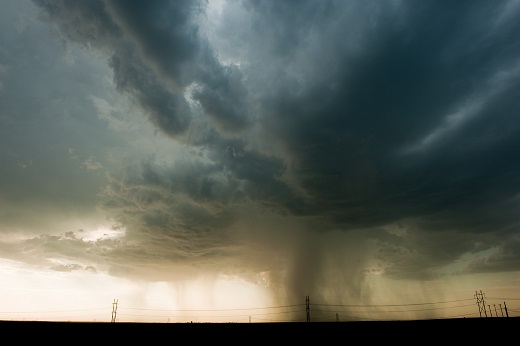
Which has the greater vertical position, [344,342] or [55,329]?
[55,329]

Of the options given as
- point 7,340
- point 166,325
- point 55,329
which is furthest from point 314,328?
point 7,340

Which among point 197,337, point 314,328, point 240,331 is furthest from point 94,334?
point 314,328

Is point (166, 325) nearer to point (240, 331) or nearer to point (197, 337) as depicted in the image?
point (197, 337)

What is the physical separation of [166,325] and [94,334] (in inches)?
206

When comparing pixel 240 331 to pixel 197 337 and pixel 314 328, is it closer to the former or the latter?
pixel 197 337

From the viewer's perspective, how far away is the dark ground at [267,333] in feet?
73.7

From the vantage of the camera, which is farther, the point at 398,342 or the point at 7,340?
the point at 398,342

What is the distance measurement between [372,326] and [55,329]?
24756 mm

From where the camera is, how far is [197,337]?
23984 mm

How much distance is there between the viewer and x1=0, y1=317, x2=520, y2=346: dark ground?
2247cm

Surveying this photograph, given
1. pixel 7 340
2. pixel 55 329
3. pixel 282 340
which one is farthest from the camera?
pixel 282 340

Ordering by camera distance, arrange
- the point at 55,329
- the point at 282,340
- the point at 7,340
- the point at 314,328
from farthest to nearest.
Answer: the point at 314,328, the point at 282,340, the point at 55,329, the point at 7,340

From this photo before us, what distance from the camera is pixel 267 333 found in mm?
24906

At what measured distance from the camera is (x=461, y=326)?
26312mm
